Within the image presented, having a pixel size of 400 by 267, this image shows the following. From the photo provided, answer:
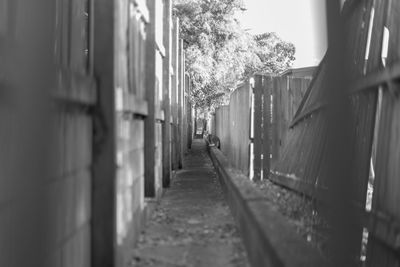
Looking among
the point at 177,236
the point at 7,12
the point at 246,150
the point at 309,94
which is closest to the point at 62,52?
the point at 7,12

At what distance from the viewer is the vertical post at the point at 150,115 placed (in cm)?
624

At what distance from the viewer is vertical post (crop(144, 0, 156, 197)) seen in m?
6.24

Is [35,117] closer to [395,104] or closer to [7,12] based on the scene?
[7,12]

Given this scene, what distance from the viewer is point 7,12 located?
6.80ft

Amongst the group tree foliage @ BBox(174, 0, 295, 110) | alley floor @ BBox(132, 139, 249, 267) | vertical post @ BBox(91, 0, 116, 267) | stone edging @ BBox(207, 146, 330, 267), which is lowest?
alley floor @ BBox(132, 139, 249, 267)

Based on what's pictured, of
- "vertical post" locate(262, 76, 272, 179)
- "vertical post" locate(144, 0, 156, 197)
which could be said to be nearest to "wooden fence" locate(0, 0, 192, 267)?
"vertical post" locate(144, 0, 156, 197)

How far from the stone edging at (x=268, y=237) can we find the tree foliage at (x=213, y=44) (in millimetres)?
18202

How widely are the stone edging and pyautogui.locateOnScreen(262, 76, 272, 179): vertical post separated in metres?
3.46

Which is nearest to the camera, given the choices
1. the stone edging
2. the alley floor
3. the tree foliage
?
the stone edging

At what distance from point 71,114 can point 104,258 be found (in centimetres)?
107

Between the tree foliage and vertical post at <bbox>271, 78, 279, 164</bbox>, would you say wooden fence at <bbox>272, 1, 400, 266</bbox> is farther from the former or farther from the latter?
the tree foliage

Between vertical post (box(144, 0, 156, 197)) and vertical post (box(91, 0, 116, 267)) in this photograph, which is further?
vertical post (box(144, 0, 156, 197))

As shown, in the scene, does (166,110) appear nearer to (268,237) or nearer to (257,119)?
(257,119)

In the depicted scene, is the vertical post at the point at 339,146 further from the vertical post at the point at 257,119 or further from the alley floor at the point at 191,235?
the vertical post at the point at 257,119
